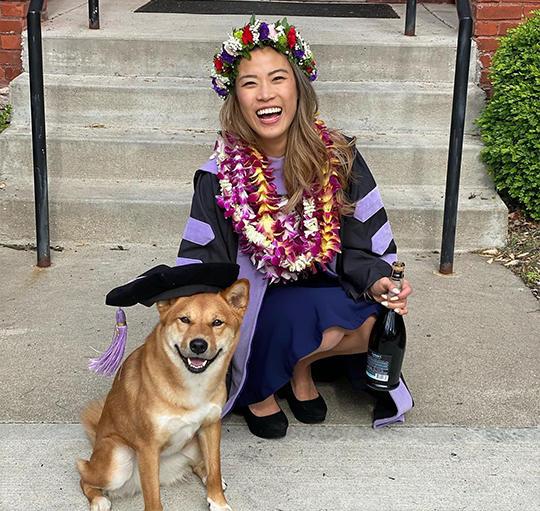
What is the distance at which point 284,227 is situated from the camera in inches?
129

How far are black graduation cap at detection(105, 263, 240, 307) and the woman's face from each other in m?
0.74

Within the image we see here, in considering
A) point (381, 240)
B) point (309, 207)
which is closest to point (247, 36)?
point (309, 207)

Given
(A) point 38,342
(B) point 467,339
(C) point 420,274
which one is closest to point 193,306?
(A) point 38,342

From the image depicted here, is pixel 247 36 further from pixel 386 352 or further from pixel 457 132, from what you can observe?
pixel 457 132

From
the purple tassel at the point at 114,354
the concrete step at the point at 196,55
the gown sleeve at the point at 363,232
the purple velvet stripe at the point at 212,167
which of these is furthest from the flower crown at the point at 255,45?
the concrete step at the point at 196,55

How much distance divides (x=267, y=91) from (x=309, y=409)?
1340 mm

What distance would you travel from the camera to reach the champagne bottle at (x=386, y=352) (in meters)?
3.12

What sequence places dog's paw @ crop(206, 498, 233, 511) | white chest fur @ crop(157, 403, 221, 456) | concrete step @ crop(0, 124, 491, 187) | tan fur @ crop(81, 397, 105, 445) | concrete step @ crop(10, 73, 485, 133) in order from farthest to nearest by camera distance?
concrete step @ crop(10, 73, 485, 133) < concrete step @ crop(0, 124, 491, 187) < tan fur @ crop(81, 397, 105, 445) < dog's paw @ crop(206, 498, 233, 511) < white chest fur @ crop(157, 403, 221, 456)

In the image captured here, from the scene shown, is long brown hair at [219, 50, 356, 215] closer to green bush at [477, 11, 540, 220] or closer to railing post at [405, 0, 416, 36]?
green bush at [477, 11, 540, 220]

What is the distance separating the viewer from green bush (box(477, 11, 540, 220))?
4.88 meters

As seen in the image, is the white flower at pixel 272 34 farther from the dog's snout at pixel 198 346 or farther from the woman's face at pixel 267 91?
the dog's snout at pixel 198 346

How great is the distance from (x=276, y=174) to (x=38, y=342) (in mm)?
1527

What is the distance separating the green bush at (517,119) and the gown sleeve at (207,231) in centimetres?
242

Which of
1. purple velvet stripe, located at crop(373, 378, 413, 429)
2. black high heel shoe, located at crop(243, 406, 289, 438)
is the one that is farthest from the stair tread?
black high heel shoe, located at crop(243, 406, 289, 438)
